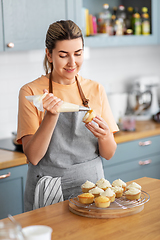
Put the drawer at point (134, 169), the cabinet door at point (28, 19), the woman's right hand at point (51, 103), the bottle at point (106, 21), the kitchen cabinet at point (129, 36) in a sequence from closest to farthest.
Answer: the woman's right hand at point (51, 103) → the cabinet door at point (28, 19) → the drawer at point (134, 169) → the kitchen cabinet at point (129, 36) → the bottle at point (106, 21)

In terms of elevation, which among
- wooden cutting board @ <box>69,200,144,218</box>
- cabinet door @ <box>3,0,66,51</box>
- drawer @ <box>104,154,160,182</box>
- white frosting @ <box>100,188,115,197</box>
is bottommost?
drawer @ <box>104,154,160,182</box>

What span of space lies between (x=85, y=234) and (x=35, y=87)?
787 millimetres

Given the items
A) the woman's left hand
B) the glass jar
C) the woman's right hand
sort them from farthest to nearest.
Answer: the woman's left hand → the woman's right hand → the glass jar

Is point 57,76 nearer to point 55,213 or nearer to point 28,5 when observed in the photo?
point 55,213

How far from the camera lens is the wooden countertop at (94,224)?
110 cm

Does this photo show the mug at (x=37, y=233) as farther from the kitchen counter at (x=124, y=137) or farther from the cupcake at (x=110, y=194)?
the kitchen counter at (x=124, y=137)

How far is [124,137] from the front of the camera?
2.79m

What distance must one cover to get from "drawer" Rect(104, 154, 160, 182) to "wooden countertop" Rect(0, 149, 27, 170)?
74 centimetres

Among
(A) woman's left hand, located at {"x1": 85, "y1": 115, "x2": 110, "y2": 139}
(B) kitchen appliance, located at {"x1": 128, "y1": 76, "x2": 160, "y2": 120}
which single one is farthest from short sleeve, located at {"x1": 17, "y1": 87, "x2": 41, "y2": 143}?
(B) kitchen appliance, located at {"x1": 128, "y1": 76, "x2": 160, "y2": 120}

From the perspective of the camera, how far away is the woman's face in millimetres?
1563

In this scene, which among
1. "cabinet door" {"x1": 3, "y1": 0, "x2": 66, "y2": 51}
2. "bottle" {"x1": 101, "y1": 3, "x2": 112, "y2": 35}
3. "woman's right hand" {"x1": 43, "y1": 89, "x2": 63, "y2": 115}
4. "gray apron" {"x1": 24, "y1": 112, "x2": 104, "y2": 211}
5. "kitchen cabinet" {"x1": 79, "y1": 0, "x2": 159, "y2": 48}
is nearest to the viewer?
"woman's right hand" {"x1": 43, "y1": 89, "x2": 63, "y2": 115}

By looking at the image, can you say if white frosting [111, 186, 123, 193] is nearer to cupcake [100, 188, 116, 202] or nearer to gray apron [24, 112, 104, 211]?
cupcake [100, 188, 116, 202]

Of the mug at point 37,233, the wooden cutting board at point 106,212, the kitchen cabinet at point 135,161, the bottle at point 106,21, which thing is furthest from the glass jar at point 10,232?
the bottle at point 106,21

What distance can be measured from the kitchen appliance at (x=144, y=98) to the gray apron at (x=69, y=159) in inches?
73.0
